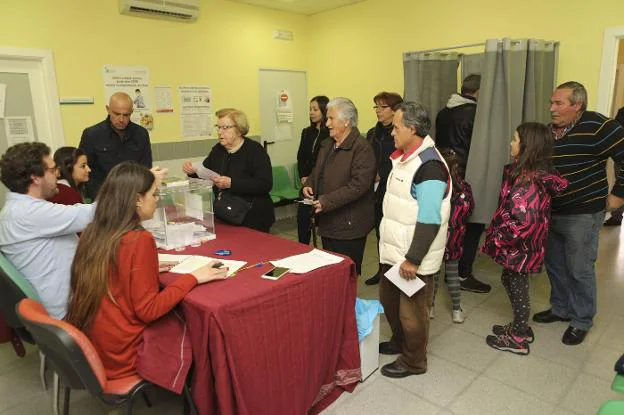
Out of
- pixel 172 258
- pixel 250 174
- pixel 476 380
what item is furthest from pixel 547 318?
pixel 172 258

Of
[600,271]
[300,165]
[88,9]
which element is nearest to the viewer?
[600,271]

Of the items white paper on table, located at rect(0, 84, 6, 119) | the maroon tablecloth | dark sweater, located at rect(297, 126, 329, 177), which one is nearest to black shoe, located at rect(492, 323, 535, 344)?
the maroon tablecloth

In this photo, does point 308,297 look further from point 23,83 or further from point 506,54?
point 23,83

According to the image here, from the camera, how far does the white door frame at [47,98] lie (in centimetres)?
371

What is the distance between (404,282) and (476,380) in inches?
28.1

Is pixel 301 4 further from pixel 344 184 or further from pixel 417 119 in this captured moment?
pixel 417 119

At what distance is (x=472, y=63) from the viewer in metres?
4.20

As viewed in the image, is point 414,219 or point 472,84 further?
point 472,84

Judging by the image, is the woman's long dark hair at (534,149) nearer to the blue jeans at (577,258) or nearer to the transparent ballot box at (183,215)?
the blue jeans at (577,258)

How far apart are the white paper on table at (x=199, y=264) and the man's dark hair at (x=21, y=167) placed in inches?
27.5

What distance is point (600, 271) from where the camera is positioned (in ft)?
12.1

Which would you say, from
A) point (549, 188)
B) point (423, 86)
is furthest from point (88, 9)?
point (549, 188)

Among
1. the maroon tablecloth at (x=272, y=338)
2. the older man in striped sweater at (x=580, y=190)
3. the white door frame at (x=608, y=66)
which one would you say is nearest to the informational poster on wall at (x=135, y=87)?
the maroon tablecloth at (x=272, y=338)

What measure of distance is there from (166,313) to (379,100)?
7.81 ft
